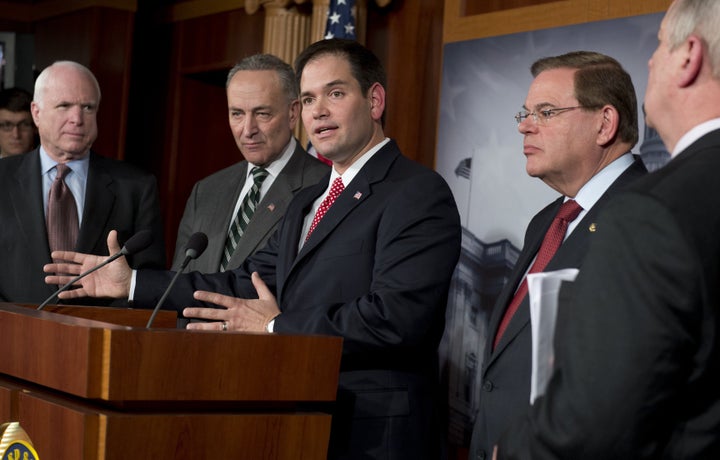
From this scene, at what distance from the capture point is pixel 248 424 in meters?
2.18

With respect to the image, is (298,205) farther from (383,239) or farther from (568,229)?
(568,229)

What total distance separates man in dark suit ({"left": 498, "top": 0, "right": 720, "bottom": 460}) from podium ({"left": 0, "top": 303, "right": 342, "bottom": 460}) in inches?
31.5

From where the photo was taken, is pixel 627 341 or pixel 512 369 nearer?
pixel 627 341

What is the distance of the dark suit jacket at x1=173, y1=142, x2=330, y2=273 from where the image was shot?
12.5 ft

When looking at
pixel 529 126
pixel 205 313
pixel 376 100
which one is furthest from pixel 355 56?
pixel 205 313

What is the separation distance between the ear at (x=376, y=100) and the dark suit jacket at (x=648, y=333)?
1.72 meters

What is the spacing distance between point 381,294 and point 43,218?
186cm

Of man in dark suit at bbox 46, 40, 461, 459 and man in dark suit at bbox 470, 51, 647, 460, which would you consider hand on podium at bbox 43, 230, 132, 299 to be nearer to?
man in dark suit at bbox 46, 40, 461, 459

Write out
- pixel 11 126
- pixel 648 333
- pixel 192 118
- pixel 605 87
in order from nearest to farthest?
pixel 648 333 < pixel 605 87 < pixel 11 126 < pixel 192 118

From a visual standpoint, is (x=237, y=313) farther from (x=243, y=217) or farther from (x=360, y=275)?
(x=243, y=217)

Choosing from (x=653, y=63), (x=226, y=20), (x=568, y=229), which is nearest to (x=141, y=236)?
(x=568, y=229)

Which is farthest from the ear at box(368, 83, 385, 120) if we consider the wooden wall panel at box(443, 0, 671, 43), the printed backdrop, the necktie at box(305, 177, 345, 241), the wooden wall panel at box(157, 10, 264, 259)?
the wooden wall panel at box(157, 10, 264, 259)

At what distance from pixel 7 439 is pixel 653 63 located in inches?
57.4

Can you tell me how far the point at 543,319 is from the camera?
1.62 m
